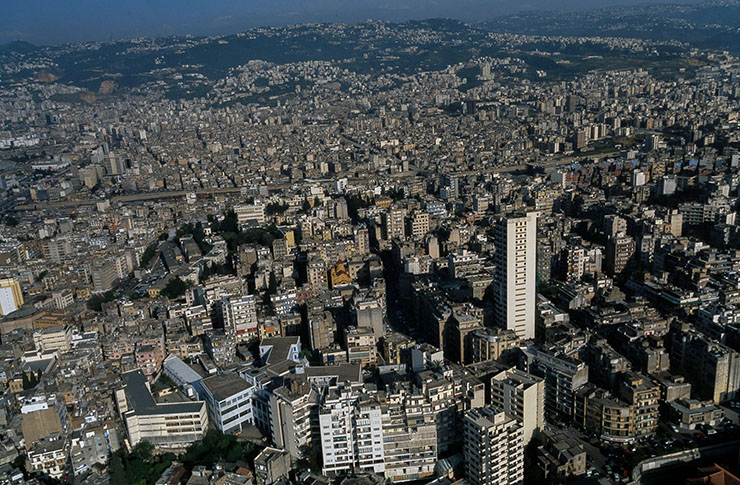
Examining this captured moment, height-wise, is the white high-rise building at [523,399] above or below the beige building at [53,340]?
above

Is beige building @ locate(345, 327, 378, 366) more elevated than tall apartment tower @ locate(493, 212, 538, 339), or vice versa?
tall apartment tower @ locate(493, 212, 538, 339)

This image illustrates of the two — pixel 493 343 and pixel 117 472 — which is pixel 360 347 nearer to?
pixel 493 343

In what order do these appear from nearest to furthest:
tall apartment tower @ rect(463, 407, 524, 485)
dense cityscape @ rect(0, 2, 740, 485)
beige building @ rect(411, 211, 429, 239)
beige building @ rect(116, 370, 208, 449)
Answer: tall apartment tower @ rect(463, 407, 524, 485) < dense cityscape @ rect(0, 2, 740, 485) < beige building @ rect(116, 370, 208, 449) < beige building @ rect(411, 211, 429, 239)

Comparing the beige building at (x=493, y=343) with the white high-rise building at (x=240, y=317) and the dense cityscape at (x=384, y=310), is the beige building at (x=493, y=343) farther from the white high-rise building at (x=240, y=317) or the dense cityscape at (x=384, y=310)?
the white high-rise building at (x=240, y=317)

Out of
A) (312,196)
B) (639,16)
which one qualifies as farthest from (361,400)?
(639,16)

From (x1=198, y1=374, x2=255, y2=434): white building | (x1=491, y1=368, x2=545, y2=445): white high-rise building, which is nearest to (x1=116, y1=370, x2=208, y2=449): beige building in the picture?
(x1=198, y1=374, x2=255, y2=434): white building

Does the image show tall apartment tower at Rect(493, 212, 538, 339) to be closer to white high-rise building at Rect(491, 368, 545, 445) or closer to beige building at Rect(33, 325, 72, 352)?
white high-rise building at Rect(491, 368, 545, 445)

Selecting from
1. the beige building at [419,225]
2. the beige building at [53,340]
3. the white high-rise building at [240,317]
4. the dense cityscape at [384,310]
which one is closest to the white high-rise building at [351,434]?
the dense cityscape at [384,310]
